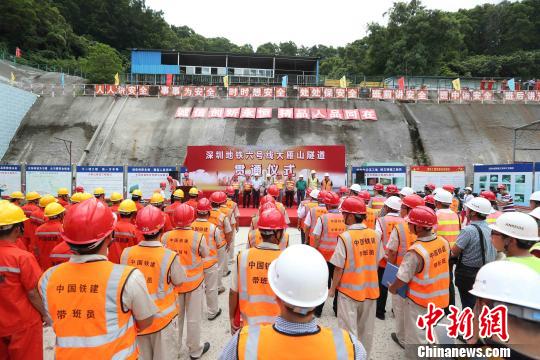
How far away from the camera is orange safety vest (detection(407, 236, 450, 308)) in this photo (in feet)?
10.3

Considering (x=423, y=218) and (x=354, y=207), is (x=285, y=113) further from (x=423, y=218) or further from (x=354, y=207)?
(x=423, y=218)

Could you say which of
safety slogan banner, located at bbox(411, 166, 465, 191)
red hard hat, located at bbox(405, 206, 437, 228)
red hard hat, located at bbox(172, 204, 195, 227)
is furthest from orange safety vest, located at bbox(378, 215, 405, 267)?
safety slogan banner, located at bbox(411, 166, 465, 191)

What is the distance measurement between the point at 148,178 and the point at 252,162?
473 cm

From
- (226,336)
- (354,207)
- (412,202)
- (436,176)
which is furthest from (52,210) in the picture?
(436,176)

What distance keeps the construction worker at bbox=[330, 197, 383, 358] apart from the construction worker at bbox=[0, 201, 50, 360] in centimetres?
280

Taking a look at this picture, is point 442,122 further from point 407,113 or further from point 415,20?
point 415,20

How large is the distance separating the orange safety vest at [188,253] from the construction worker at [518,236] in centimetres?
306

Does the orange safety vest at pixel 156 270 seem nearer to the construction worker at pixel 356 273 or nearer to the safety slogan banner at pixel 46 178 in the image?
the construction worker at pixel 356 273

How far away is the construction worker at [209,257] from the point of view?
4391mm

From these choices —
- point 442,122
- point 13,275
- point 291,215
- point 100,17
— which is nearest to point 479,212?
point 13,275

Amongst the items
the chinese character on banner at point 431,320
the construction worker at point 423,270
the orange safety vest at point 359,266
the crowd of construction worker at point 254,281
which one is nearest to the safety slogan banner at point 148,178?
the crowd of construction worker at point 254,281

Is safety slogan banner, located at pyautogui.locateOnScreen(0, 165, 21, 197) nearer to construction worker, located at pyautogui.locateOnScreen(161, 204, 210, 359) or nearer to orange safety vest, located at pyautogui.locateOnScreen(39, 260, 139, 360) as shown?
construction worker, located at pyautogui.locateOnScreen(161, 204, 210, 359)

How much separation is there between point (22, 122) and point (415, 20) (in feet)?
130

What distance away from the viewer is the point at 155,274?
2.78m
